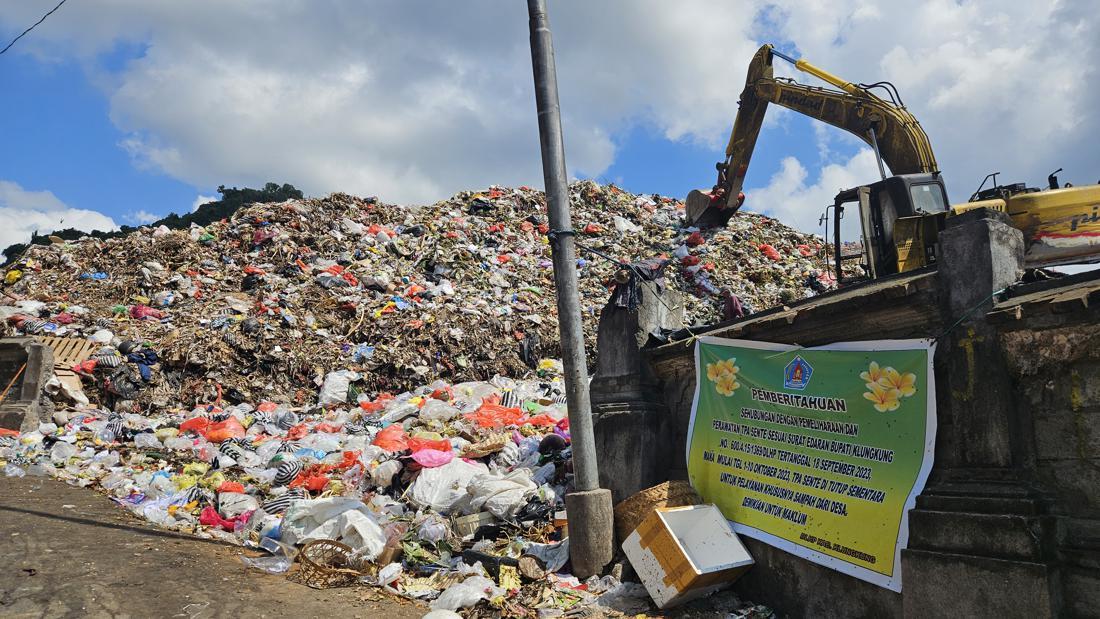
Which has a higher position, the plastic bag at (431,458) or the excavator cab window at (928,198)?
the excavator cab window at (928,198)

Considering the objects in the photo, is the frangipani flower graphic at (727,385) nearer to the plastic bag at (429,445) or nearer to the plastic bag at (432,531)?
the plastic bag at (432,531)

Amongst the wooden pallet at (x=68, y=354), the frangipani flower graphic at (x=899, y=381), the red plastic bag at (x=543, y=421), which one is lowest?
the red plastic bag at (x=543, y=421)

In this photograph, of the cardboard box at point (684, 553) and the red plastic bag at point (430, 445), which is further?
the red plastic bag at point (430, 445)

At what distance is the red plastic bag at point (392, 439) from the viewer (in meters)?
7.26

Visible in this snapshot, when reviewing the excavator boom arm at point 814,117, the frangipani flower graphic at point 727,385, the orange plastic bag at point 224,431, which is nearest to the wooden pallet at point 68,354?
the orange plastic bag at point 224,431

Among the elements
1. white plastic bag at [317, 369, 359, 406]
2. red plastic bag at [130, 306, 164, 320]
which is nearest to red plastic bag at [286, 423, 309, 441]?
white plastic bag at [317, 369, 359, 406]

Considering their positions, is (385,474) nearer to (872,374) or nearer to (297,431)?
(297,431)

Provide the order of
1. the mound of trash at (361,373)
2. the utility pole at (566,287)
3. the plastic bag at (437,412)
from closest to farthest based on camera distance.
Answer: the utility pole at (566,287) < the mound of trash at (361,373) < the plastic bag at (437,412)

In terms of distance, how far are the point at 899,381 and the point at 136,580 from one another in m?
4.68

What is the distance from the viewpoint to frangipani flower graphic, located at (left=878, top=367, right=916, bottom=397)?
370cm

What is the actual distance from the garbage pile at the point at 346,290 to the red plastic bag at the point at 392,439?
309 cm

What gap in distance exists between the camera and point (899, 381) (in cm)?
376

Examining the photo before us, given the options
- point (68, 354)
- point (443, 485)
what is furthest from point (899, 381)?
point (68, 354)

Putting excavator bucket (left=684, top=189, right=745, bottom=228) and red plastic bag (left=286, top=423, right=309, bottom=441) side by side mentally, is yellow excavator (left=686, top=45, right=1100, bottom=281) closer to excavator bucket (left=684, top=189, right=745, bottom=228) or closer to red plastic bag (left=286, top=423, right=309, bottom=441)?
excavator bucket (left=684, top=189, right=745, bottom=228)
